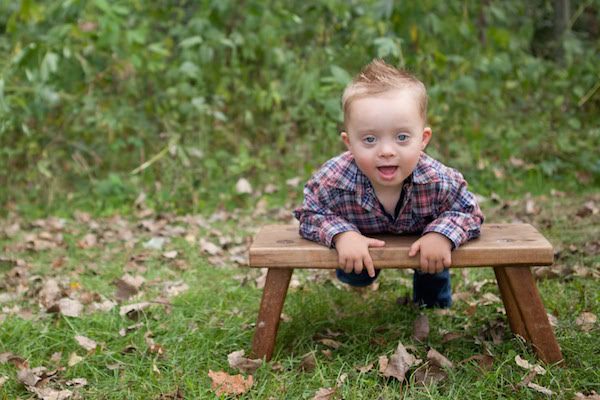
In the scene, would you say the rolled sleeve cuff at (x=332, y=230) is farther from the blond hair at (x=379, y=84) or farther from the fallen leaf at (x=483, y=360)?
the fallen leaf at (x=483, y=360)

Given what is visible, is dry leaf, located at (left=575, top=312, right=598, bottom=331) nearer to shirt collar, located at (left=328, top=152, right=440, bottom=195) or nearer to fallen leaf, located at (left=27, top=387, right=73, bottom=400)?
shirt collar, located at (left=328, top=152, right=440, bottom=195)

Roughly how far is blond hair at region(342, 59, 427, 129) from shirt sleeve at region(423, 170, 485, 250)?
341mm

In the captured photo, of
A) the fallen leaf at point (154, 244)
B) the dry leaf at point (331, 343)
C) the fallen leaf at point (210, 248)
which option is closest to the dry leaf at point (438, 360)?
the dry leaf at point (331, 343)

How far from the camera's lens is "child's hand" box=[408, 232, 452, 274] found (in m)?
2.13

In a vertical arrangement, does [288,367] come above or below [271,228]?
below

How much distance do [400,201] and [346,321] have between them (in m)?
0.63

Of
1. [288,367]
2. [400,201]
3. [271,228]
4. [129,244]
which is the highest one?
[400,201]

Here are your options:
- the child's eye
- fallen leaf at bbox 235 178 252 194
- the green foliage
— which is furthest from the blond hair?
fallen leaf at bbox 235 178 252 194

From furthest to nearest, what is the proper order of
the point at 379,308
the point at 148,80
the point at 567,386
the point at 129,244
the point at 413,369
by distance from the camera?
the point at 148,80 < the point at 129,244 < the point at 379,308 < the point at 413,369 < the point at 567,386

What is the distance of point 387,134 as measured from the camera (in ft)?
7.00

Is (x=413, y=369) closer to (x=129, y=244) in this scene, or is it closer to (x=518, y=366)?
(x=518, y=366)

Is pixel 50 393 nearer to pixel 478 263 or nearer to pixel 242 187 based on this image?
pixel 478 263

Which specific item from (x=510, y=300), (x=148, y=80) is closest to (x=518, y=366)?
(x=510, y=300)

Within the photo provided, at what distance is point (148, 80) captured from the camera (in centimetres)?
561
